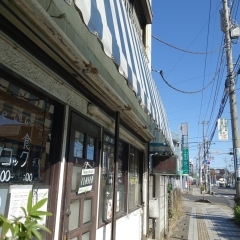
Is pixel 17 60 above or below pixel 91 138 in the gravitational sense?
above

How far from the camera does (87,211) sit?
359 centimetres

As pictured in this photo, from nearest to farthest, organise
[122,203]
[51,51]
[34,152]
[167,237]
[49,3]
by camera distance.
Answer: [49,3] → [51,51] → [34,152] → [122,203] → [167,237]

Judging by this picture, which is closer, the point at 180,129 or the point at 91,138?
the point at 91,138

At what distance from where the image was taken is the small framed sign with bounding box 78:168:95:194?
131 inches

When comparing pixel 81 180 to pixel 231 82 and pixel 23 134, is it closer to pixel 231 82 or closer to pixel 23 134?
pixel 23 134

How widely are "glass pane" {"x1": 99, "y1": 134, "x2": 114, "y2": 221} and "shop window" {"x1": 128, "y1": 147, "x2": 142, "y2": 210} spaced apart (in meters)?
1.39

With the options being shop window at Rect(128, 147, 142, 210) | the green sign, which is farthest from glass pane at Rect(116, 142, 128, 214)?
the green sign

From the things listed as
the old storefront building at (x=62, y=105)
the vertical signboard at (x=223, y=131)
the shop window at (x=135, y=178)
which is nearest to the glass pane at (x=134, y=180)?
the shop window at (x=135, y=178)

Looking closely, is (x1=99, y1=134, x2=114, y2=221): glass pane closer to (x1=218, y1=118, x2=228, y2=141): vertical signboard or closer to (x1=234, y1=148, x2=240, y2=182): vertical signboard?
(x1=234, y1=148, x2=240, y2=182): vertical signboard

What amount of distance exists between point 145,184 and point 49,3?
599 centimetres

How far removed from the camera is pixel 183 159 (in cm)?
2650

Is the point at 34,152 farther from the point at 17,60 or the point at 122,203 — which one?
the point at 122,203

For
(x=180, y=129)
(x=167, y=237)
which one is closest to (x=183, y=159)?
(x=180, y=129)

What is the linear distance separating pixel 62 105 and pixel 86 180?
3.69 ft
